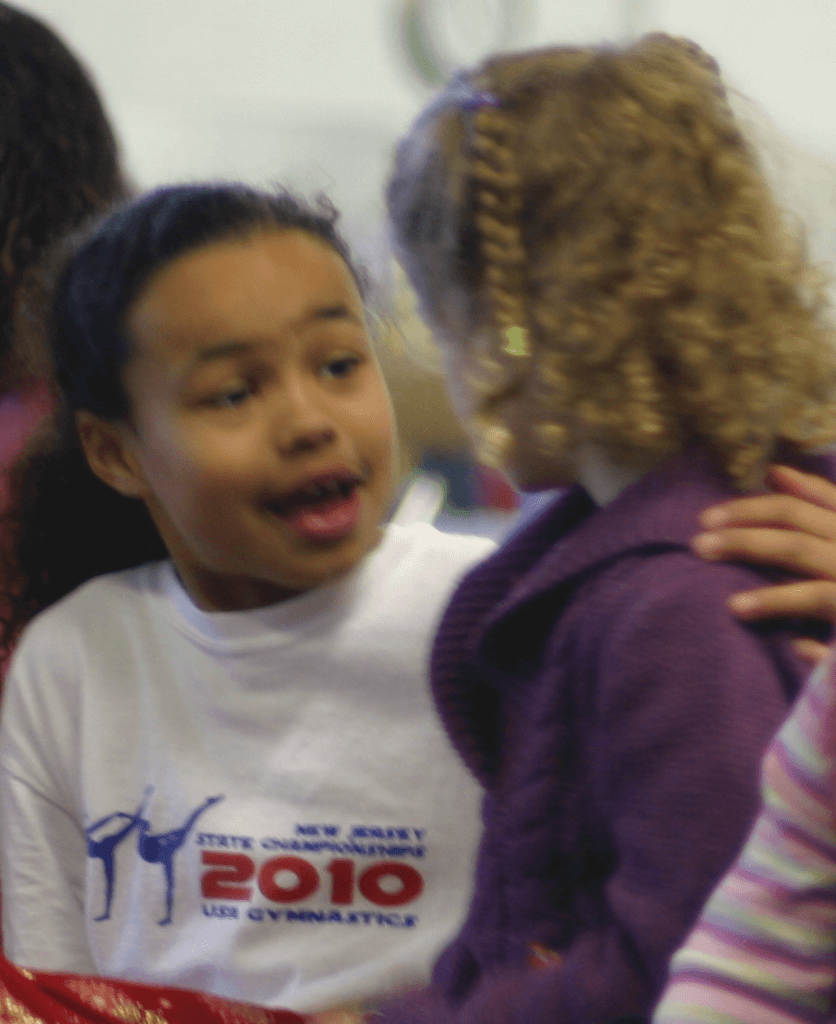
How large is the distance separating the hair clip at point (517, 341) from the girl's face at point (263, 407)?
0.15 m

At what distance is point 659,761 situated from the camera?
0.51 meters

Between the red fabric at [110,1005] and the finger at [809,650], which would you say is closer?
the finger at [809,650]

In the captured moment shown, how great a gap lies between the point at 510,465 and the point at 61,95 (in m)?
0.61

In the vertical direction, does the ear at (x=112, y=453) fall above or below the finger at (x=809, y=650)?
below

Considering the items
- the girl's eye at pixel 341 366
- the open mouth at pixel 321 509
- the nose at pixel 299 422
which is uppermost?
the girl's eye at pixel 341 366

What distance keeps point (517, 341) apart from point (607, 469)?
83 millimetres

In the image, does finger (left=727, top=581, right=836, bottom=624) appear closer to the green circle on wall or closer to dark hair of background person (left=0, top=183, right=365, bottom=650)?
dark hair of background person (left=0, top=183, right=365, bottom=650)

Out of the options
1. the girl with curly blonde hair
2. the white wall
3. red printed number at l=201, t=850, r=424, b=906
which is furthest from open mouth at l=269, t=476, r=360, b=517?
the white wall

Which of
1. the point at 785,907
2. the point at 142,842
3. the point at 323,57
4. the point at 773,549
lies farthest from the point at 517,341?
the point at 323,57

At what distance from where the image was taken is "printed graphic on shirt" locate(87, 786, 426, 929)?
0.77 metres

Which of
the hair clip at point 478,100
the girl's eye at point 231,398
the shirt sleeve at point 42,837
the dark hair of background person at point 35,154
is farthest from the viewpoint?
the dark hair of background person at point 35,154

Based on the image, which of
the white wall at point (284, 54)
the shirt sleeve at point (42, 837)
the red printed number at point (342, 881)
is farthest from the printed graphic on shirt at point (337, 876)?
the white wall at point (284, 54)

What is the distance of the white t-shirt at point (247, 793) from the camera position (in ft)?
2.54

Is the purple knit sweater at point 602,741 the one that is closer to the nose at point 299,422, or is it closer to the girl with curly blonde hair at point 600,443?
the girl with curly blonde hair at point 600,443
